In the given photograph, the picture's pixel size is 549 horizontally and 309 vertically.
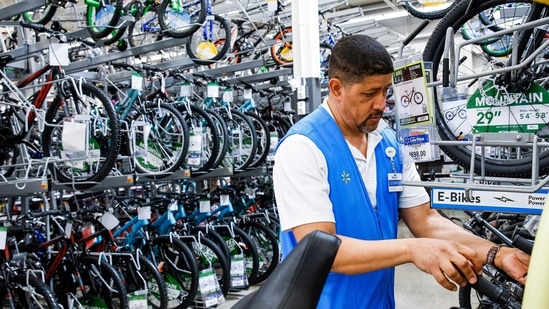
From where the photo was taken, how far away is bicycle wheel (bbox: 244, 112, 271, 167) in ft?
22.3

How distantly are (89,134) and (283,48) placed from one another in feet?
11.3

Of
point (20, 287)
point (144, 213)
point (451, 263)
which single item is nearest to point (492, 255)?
point (451, 263)

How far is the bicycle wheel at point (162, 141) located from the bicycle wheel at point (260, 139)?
1.46 m

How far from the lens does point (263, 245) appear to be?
649 cm

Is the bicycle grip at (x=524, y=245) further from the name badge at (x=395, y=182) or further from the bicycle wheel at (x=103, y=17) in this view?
the bicycle wheel at (x=103, y=17)

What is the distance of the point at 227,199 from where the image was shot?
6.15 meters

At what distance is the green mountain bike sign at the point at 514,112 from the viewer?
143 cm

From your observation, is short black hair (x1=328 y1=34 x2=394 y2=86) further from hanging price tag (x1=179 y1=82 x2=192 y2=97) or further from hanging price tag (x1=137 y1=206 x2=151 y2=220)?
hanging price tag (x1=179 y1=82 x2=192 y2=97)

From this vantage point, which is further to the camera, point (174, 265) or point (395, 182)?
point (174, 265)

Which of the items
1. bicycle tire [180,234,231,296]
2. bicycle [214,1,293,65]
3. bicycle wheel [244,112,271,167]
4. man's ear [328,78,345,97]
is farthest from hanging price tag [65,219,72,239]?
man's ear [328,78,345,97]

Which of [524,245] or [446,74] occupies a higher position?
[446,74]

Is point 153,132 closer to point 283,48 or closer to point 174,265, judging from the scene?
point 174,265

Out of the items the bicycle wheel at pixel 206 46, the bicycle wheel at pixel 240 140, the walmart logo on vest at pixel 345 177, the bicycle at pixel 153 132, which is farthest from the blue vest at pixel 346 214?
the bicycle wheel at pixel 240 140

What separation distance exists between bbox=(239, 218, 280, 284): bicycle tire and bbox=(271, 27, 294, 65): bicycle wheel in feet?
6.67
